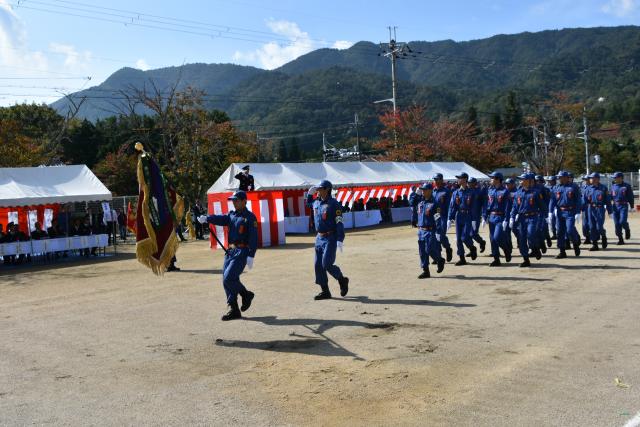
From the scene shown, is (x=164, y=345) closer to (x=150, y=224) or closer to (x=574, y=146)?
(x=150, y=224)

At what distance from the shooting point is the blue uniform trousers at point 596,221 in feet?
49.6

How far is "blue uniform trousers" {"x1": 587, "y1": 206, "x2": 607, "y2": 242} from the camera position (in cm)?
1511

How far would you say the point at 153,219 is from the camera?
9.58 meters

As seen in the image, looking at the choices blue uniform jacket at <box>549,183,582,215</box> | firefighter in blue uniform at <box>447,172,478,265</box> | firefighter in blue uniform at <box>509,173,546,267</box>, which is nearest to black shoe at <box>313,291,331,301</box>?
firefighter in blue uniform at <box>447,172,478,265</box>

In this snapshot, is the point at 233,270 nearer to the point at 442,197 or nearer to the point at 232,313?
the point at 232,313

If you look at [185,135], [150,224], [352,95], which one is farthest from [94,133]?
[352,95]

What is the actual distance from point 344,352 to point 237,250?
2570mm

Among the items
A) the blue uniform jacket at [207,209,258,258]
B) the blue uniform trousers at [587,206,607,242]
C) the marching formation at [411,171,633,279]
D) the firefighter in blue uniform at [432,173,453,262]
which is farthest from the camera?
the blue uniform trousers at [587,206,607,242]

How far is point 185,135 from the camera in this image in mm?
34500

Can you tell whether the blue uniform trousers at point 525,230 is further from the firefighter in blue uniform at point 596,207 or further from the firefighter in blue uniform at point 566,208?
the firefighter in blue uniform at point 596,207

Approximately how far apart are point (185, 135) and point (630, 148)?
55.9 meters

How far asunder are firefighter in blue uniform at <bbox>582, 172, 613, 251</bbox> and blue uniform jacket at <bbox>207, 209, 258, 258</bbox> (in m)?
9.92

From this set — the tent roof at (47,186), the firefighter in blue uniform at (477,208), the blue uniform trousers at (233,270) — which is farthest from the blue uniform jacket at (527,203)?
the tent roof at (47,186)

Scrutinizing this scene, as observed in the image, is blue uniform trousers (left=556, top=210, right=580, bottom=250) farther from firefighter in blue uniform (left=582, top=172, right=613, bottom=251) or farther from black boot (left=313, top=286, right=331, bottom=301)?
black boot (left=313, top=286, right=331, bottom=301)
